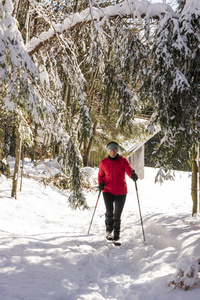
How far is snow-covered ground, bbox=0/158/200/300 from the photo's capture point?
3078mm

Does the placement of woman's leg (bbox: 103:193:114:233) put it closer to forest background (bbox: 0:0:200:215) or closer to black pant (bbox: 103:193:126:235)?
black pant (bbox: 103:193:126:235)

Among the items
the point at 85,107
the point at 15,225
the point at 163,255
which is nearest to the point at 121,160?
the point at 85,107

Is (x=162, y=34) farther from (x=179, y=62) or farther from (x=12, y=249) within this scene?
(x=12, y=249)

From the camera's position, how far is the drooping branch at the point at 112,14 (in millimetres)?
4875

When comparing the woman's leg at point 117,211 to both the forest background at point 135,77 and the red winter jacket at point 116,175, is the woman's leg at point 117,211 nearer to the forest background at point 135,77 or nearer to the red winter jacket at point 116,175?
the red winter jacket at point 116,175

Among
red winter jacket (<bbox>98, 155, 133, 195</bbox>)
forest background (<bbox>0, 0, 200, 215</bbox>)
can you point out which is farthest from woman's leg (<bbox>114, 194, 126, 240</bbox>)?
forest background (<bbox>0, 0, 200, 215</bbox>)

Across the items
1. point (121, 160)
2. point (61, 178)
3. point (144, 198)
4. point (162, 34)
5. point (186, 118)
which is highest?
point (162, 34)

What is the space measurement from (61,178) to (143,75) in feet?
21.6

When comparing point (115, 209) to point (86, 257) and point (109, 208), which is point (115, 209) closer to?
point (109, 208)

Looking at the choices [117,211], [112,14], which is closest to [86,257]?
[117,211]

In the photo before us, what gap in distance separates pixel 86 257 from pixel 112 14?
429 centimetres

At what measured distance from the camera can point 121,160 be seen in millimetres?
5484

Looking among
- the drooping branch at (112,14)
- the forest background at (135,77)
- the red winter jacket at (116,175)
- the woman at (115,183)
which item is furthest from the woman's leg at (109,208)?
the drooping branch at (112,14)

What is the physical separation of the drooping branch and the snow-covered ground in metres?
3.74
